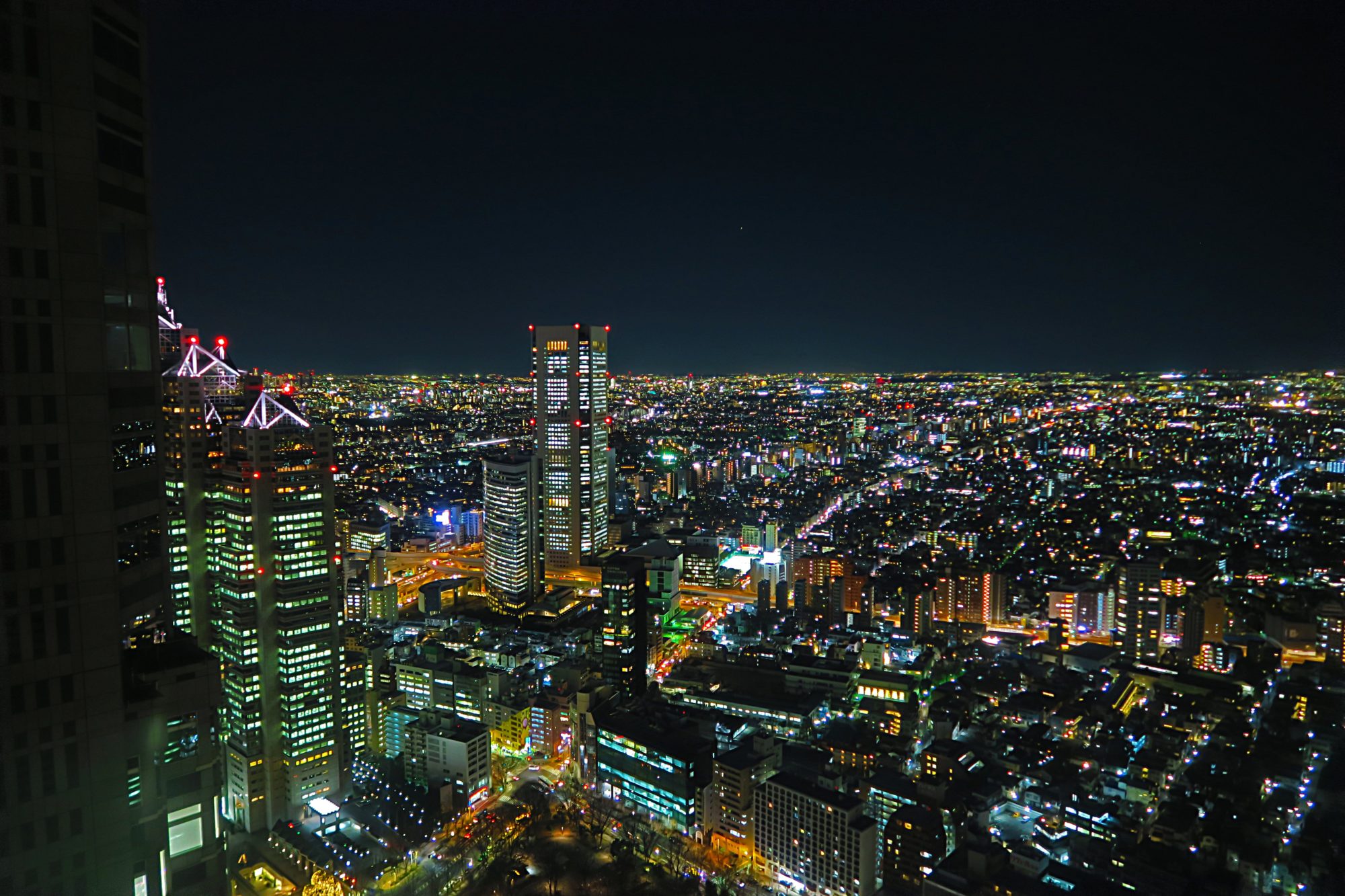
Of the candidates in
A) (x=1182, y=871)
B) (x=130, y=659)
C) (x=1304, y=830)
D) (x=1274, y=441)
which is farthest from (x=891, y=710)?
(x=130, y=659)

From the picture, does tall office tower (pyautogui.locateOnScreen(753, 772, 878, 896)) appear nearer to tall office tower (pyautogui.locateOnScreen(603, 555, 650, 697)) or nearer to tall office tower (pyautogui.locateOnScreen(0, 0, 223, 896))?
tall office tower (pyautogui.locateOnScreen(603, 555, 650, 697))

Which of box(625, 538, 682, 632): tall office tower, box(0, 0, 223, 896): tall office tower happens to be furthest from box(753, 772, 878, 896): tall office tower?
box(0, 0, 223, 896): tall office tower

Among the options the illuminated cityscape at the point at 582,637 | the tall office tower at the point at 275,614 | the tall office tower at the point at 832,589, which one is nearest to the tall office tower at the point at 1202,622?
the illuminated cityscape at the point at 582,637

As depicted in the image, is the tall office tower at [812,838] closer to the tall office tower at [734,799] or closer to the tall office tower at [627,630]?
the tall office tower at [734,799]

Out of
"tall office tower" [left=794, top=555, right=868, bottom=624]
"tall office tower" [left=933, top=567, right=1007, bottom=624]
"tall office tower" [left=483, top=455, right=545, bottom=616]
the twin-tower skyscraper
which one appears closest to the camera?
"tall office tower" [left=933, top=567, right=1007, bottom=624]

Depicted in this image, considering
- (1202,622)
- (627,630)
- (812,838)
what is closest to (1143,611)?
(1202,622)
